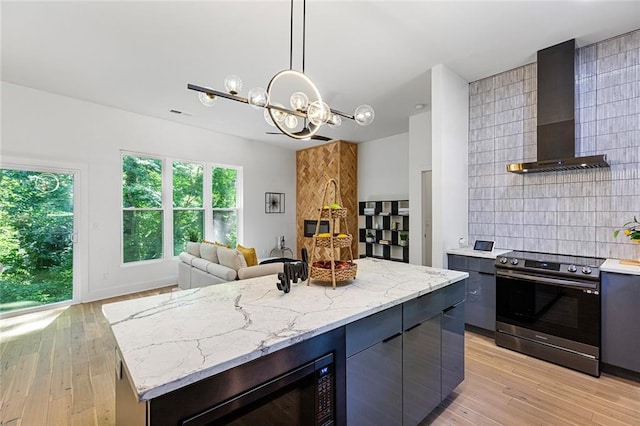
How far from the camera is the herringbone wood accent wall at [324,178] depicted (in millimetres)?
6586

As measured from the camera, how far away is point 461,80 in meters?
3.66

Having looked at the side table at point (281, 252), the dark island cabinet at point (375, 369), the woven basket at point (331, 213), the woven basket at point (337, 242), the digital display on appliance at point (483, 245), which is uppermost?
the woven basket at point (331, 213)

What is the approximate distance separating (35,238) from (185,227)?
212 centimetres

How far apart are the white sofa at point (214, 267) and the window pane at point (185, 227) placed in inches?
37.2

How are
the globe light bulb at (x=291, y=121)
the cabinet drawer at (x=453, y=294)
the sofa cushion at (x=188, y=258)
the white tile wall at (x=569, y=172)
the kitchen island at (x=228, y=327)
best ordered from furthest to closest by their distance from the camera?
the sofa cushion at (x=188, y=258) < the globe light bulb at (x=291, y=121) < the white tile wall at (x=569, y=172) < the cabinet drawer at (x=453, y=294) < the kitchen island at (x=228, y=327)

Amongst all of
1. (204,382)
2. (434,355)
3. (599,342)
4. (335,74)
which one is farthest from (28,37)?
(599,342)

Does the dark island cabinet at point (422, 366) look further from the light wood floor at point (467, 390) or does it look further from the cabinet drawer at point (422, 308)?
the light wood floor at point (467, 390)

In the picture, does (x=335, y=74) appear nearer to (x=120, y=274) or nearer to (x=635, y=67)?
(x=635, y=67)

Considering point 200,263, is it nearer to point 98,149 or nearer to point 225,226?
point 225,226

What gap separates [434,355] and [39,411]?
2.77 meters

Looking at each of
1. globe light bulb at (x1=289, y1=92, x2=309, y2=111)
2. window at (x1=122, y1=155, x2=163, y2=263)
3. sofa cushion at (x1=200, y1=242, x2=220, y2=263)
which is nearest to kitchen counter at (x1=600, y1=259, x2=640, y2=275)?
globe light bulb at (x1=289, y1=92, x2=309, y2=111)

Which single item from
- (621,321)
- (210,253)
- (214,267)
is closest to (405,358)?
(621,321)

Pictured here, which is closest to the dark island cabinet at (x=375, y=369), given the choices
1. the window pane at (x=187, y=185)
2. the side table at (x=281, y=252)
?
the window pane at (x=187, y=185)

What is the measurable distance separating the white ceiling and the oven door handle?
7.55ft
